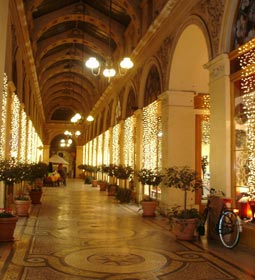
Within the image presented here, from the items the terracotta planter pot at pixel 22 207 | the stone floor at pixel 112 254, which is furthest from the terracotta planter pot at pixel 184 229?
the terracotta planter pot at pixel 22 207

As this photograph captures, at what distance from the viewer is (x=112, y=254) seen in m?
6.34

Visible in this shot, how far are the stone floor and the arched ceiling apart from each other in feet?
27.1

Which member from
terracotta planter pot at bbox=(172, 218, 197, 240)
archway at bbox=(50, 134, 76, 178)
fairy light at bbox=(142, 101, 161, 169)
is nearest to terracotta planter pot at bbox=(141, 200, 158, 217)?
fairy light at bbox=(142, 101, 161, 169)

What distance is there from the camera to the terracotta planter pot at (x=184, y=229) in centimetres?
764

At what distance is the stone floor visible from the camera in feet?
17.1

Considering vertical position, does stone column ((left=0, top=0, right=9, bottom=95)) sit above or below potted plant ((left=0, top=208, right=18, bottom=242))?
above

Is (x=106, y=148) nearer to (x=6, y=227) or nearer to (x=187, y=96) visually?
(x=187, y=96)

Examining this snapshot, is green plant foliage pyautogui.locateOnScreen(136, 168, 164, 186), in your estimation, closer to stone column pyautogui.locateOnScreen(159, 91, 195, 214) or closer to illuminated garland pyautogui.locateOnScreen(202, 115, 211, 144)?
stone column pyautogui.locateOnScreen(159, 91, 195, 214)

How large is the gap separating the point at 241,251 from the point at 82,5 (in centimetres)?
1349

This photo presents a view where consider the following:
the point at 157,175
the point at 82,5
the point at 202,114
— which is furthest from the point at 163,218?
the point at 82,5

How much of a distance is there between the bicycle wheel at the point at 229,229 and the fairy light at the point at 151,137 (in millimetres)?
5499

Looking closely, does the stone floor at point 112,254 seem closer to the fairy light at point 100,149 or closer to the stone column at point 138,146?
the stone column at point 138,146

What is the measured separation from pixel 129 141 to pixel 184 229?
914 cm

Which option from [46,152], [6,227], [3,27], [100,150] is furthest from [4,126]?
[46,152]
